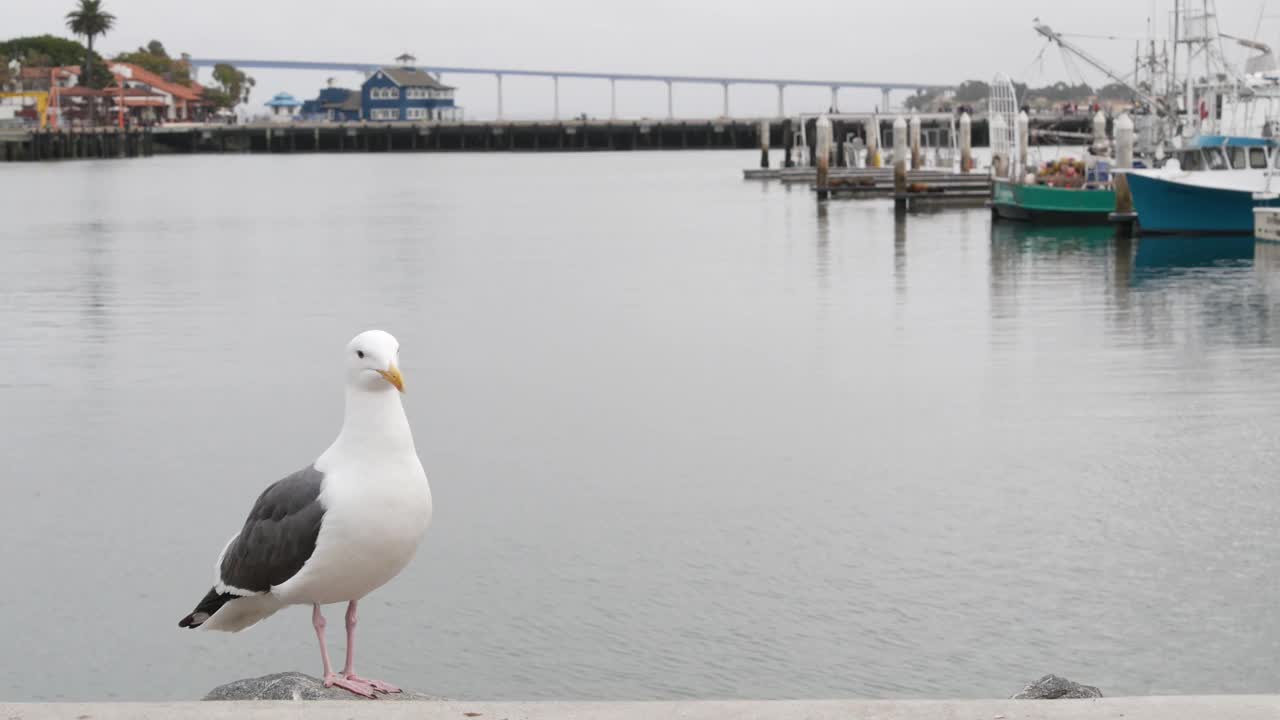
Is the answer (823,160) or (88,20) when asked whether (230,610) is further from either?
(88,20)

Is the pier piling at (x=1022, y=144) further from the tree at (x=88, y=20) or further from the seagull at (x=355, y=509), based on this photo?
the tree at (x=88, y=20)

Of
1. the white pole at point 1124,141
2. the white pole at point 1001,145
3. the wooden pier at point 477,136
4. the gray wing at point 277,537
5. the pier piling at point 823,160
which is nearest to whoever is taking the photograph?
the gray wing at point 277,537

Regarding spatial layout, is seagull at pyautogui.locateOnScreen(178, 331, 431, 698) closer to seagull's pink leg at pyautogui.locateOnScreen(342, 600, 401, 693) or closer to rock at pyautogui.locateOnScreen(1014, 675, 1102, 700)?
seagull's pink leg at pyautogui.locateOnScreen(342, 600, 401, 693)

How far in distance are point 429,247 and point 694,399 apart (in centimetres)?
2844

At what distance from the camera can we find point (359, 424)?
6289 mm

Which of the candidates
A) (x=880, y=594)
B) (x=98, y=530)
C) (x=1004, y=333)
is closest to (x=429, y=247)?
(x=1004, y=333)

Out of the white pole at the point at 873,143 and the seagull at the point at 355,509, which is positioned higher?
the white pole at the point at 873,143

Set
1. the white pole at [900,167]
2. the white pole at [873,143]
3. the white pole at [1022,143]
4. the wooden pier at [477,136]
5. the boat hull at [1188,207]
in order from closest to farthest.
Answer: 1. the boat hull at [1188,207]
2. the white pole at [1022,143]
3. the white pole at [900,167]
4. the white pole at [873,143]
5. the wooden pier at [477,136]

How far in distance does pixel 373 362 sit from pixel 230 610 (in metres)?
1.32

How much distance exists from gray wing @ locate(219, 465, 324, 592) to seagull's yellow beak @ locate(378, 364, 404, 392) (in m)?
0.49

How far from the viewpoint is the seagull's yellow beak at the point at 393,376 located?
6156mm

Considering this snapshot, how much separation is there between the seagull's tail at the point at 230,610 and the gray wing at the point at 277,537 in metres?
→ 0.09

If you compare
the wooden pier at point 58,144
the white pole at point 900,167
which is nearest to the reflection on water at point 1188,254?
the white pole at point 900,167

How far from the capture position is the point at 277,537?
6492mm
